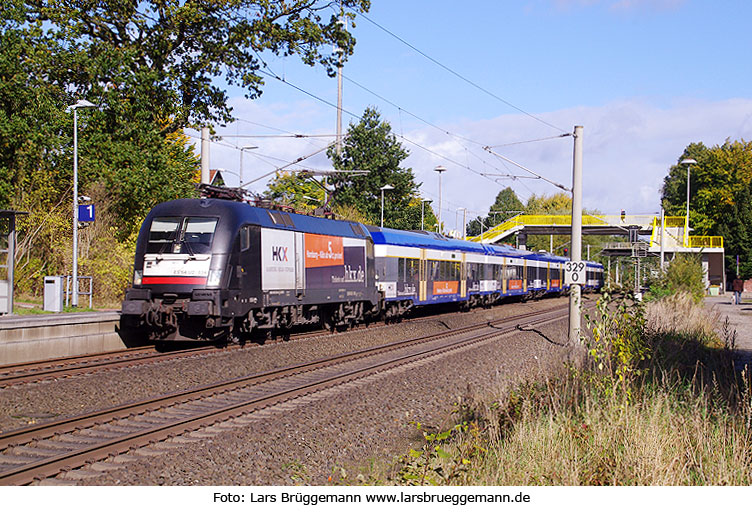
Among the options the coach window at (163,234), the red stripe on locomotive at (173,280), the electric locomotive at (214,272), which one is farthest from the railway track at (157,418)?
the coach window at (163,234)

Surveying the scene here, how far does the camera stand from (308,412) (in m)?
10.4

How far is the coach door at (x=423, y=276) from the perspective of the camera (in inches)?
1112

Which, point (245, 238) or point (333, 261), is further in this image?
point (333, 261)

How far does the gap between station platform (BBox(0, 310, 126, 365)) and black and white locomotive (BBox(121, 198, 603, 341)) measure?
0.78 metres

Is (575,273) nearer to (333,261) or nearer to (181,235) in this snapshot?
(333,261)

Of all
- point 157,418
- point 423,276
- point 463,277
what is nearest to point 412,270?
point 423,276

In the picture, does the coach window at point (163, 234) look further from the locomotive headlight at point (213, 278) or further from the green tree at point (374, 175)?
the green tree at point (374, 175)

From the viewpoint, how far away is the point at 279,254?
1775 centimetres

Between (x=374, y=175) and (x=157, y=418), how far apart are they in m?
50.6

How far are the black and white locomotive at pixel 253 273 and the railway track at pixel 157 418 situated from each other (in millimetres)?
2417

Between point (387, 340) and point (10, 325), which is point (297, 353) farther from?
point (10, 325)

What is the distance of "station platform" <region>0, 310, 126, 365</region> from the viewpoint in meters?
14.9

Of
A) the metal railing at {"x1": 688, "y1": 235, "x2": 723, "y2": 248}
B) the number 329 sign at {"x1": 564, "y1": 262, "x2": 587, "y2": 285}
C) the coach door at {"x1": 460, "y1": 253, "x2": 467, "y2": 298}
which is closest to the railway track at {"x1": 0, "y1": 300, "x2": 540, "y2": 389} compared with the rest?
the number 329 sign at {"x1": 564, "y1": 262, "x2": 587, "y2": 285}

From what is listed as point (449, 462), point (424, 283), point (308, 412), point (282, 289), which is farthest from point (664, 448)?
point (424, 283)
